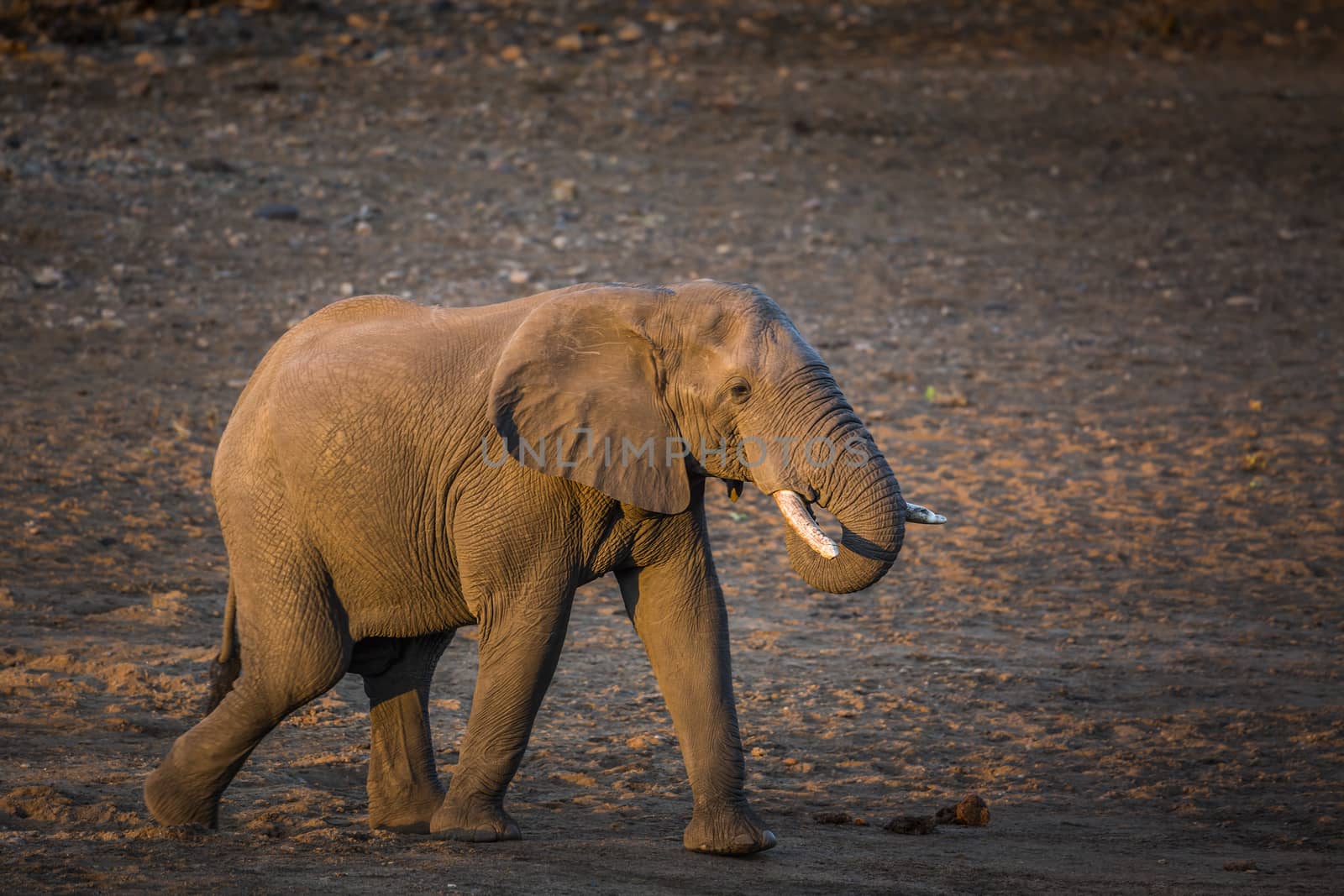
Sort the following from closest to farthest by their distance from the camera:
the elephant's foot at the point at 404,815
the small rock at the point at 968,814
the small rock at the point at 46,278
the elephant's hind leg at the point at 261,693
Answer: the elephant's hind leg at the point at 261,693 → the elephant's foot at the point at 404,815 → the small rock at the point at 968,814 → the small rock at the point at 46,278

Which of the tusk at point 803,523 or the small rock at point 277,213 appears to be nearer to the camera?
the tusk at point 803,523

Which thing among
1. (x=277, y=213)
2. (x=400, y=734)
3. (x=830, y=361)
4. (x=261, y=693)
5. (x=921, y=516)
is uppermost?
(x=921, y=516)

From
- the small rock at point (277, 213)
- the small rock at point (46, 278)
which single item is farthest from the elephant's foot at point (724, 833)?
the small rock at point (277, 213)

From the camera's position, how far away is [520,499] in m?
5.44

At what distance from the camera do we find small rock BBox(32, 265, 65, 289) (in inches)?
503

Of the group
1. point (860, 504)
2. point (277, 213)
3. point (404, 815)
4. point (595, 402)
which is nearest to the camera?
point (860, 504)

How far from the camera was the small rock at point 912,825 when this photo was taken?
6.07 m

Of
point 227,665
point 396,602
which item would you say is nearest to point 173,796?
point 227,665

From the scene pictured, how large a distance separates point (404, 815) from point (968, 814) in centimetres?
201

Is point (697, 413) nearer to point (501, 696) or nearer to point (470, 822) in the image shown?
→ point (501, 696)

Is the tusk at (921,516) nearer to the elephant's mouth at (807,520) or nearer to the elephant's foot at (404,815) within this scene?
the elephant's mouth at (807,520)

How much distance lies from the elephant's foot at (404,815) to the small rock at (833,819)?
1.37 metres

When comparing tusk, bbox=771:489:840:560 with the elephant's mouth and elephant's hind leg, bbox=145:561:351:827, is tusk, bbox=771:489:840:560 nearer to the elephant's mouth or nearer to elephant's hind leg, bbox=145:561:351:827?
the elephant's mouth

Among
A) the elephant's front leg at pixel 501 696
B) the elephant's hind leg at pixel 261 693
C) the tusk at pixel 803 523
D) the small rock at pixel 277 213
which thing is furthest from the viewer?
the small rock at pixel 277 213
